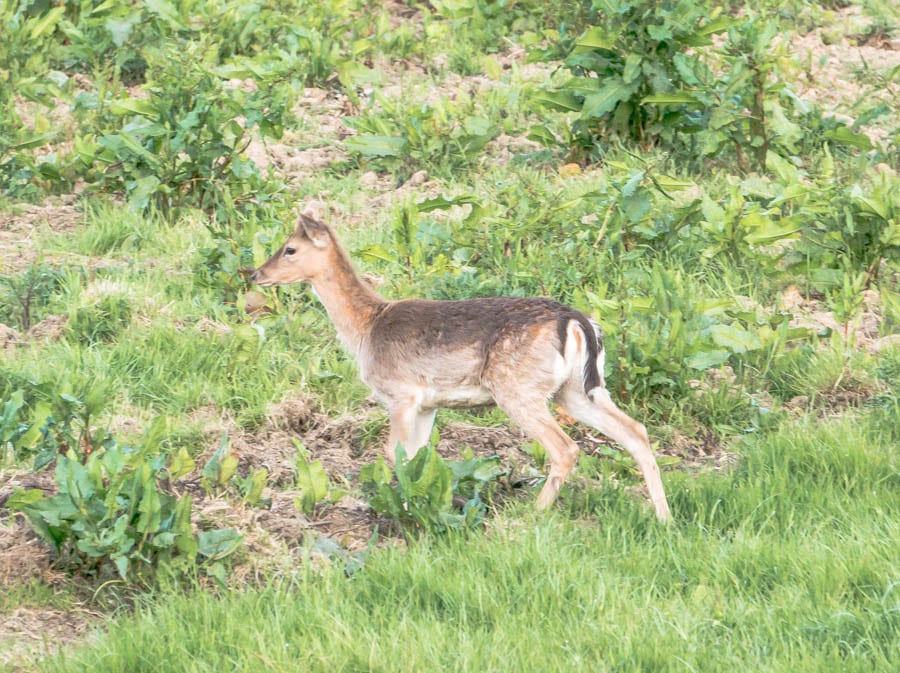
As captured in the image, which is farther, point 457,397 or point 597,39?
point 597,39

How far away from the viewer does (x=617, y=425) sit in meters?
6.79

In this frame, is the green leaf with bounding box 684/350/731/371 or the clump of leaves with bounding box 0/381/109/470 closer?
the clump of leaves with bounding box 0/381/109/470

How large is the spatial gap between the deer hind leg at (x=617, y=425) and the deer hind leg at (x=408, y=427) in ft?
2.29

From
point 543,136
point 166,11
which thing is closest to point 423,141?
Answer: point 543,136

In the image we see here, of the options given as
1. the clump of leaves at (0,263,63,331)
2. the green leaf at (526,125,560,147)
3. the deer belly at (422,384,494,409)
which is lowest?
the deer belly at (422,384,494,409)

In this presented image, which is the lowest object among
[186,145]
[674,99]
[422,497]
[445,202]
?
[422,497]

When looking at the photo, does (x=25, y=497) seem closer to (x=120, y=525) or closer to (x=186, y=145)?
(x=120, y=525)

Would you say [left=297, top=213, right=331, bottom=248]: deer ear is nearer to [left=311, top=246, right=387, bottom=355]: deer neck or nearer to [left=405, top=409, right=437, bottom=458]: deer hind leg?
[left=311, top=246, right=387, bottom=355]: deer neck

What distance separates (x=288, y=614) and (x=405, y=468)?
100cm

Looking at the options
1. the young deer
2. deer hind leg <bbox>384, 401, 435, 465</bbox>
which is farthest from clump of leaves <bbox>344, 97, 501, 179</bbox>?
deer hind leg <bbox>384, 401, 435, 465</bbox>

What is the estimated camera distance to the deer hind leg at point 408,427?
7070 mm

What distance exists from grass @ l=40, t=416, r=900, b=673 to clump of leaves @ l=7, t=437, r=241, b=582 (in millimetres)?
201

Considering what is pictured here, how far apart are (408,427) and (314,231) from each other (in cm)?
126

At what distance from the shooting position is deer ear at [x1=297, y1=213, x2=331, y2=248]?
7.69 metres
